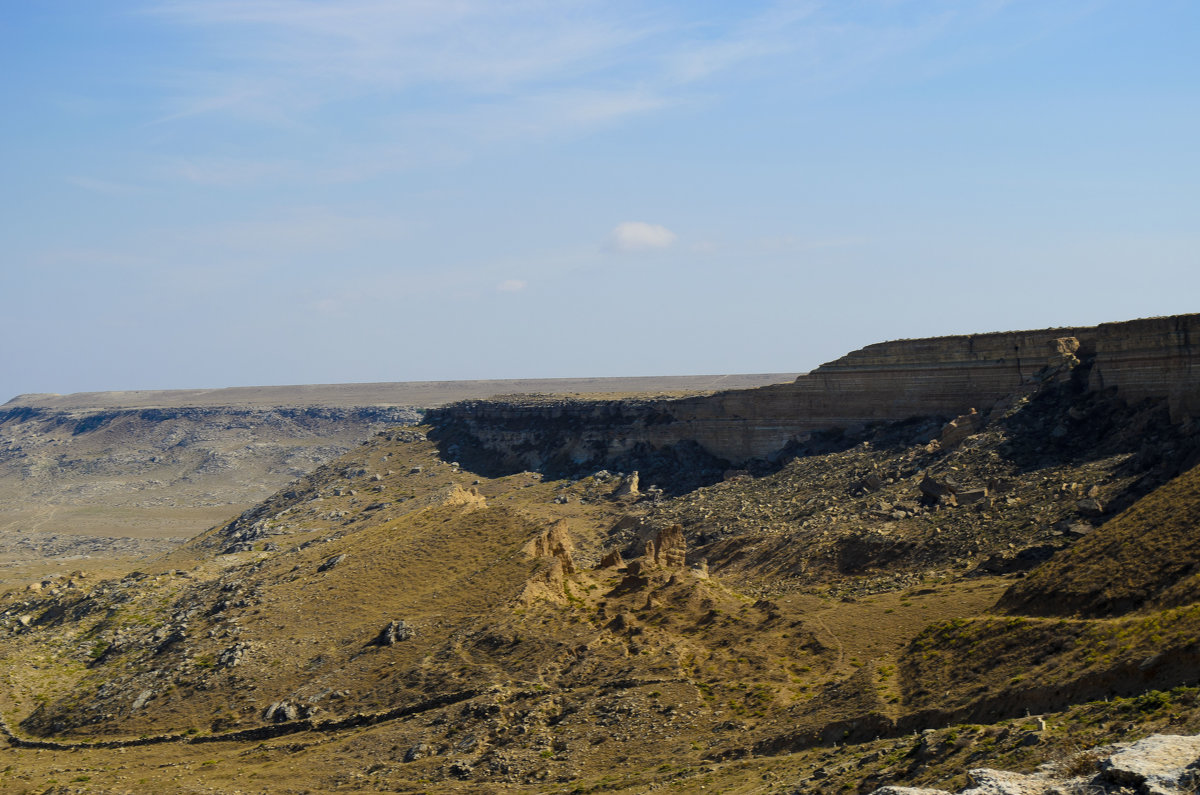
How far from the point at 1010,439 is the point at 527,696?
2494 centimetres

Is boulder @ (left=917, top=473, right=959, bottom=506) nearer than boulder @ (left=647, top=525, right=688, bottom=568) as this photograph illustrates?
No

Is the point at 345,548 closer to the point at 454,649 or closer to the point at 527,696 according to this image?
the point at 454,649

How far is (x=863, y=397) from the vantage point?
60.3 m

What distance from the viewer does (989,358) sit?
5462 cm

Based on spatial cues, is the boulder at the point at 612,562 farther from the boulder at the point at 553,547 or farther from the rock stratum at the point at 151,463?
the rock stratum at the point at 151,463

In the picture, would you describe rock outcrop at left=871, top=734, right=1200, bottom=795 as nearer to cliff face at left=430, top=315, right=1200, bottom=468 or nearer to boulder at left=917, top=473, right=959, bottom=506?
boulder at left=917, top=473, right=959, bottom=506

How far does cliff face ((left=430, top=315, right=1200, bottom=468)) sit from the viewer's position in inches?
1748

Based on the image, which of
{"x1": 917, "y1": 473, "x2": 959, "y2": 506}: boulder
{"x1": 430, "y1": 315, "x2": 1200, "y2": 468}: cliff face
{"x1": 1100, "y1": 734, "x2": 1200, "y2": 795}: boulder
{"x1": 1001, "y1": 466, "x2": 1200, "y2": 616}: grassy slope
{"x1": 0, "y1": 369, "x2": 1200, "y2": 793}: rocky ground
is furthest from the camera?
{"x1": 430, "y1": 315, "x2": 1200, "y2": 468}: cliff face

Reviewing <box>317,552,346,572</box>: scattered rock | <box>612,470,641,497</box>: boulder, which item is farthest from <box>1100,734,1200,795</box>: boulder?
<box>612,470,641,497</box>: boulder

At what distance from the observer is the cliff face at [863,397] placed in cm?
4441

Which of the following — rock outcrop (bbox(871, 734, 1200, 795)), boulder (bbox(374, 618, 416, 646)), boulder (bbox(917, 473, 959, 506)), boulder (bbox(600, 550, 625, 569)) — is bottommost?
boulder (bbox(374, 618, 416, 646))

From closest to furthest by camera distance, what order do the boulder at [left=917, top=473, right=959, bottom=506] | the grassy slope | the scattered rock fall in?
1. the grassy slope
2. the boulder at [left=917, top=473, right=959, bottom=506]
3. the scattered rock

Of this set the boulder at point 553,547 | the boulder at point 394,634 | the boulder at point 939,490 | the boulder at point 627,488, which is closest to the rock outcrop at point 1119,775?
the boulder at point 394,634

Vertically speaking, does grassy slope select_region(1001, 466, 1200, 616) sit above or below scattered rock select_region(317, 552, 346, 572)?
above
